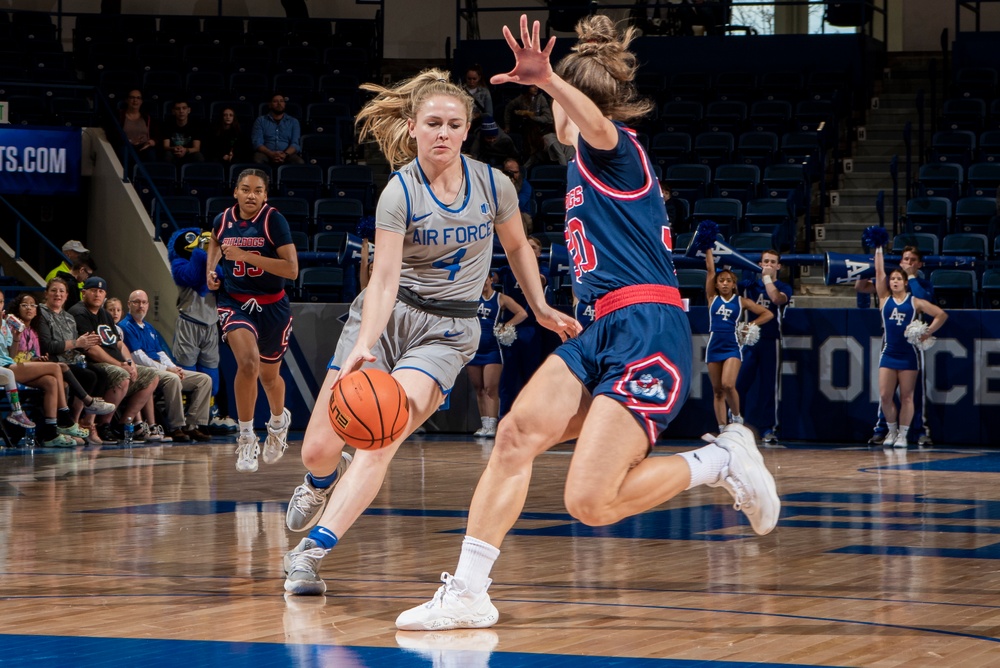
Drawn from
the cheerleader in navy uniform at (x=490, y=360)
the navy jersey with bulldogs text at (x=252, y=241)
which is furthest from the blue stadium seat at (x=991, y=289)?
the navy jersey with bulldogs text at (x=252, y=241)

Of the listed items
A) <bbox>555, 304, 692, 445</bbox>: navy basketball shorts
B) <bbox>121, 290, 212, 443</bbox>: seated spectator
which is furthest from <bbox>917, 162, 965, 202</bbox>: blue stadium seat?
<bbox>555, 304, 692, 445</bbox>: navy basketball shorts

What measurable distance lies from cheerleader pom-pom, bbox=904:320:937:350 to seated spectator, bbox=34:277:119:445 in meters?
7.67

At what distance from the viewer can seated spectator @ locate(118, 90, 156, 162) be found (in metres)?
18.0

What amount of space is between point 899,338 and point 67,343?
26.3 ft

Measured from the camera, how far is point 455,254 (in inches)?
219

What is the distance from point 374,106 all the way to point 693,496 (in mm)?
4396

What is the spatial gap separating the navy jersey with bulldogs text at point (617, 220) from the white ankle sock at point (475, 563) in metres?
0.93

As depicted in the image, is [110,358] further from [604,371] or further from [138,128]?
[604,371]

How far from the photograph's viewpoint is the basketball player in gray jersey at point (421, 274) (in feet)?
17.4

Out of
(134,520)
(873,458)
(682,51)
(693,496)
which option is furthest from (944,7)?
(134,520)

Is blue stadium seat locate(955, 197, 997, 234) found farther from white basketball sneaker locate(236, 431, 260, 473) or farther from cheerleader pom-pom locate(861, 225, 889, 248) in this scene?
white basketball sneaker locate(236, 431, 260, 473)

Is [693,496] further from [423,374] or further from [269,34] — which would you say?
[269,34]

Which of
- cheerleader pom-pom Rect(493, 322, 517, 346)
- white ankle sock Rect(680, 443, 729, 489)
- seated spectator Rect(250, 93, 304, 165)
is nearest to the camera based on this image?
white ankle sock Rect(680, 443, 729, 489)

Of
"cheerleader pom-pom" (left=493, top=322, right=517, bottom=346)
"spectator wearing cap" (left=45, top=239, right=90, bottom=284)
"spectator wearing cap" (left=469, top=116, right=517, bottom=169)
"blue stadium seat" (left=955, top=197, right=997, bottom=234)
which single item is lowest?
"cheerleader pom-pom" (left=493, top=322, right=517, bottom=346)
